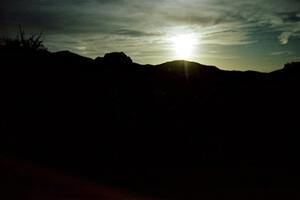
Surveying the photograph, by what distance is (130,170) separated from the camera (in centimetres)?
1756

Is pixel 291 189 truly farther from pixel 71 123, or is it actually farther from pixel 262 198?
pixel 71 123

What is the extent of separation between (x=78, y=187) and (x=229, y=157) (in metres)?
11.0

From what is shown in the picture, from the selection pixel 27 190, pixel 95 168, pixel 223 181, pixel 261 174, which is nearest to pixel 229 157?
pixel 261 174

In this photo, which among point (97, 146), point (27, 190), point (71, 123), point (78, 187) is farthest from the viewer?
point (71, 123)

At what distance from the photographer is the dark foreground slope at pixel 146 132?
1689cm

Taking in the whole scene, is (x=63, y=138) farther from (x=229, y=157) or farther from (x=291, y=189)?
(x=291, y=189)

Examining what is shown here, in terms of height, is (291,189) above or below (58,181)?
below

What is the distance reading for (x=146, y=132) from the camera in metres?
24.0

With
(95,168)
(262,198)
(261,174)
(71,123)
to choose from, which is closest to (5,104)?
(71,123)

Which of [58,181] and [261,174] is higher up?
[58,181]

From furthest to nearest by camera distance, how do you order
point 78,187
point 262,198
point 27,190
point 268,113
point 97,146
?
point 268,113, point 97,146, point 262,198, point 78,187, point 27,190

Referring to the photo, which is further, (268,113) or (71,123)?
(268,113)

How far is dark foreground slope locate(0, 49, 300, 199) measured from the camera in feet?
55.4

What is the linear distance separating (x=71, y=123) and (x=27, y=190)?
42.0 feet
